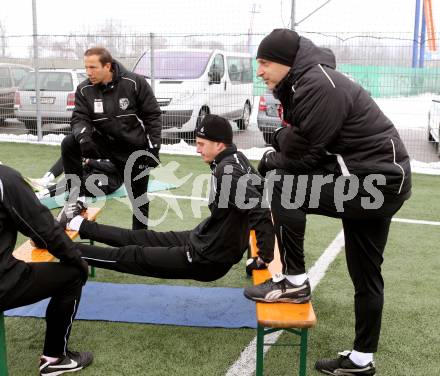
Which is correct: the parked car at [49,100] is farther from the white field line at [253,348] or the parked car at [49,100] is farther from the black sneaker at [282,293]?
the black sneaker at [282,293]

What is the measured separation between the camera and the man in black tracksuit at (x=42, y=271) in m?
2.86

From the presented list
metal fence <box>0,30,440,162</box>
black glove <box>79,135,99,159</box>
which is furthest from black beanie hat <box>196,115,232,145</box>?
metal fence <box>0,30,440,162</box>

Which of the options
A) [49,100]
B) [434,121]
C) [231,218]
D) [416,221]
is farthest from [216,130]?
[49,100]

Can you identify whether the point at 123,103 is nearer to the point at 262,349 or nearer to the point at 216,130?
the point at 216,130

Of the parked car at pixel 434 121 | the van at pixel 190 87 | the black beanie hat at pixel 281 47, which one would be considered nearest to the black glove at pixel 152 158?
the black beanie hat at pixel 281 47

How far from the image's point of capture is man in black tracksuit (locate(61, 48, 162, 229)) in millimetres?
5516

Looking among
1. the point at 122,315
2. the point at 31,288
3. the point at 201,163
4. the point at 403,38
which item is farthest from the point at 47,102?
the point at 31,288

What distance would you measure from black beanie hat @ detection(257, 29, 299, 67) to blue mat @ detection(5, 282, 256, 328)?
1979 millimetres

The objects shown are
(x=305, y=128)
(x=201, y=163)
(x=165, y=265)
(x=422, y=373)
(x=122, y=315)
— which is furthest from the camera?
(x=201, y=163)

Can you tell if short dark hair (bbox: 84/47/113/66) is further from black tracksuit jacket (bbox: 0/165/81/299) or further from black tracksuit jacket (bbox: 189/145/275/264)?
black tracksuit jacket (bbox: 0/165/81/299)

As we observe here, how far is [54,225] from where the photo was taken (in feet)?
9.87

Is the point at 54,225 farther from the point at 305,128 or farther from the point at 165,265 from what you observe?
the point at 305,128

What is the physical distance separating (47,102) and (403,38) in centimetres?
768

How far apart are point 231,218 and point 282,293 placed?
656 mm
